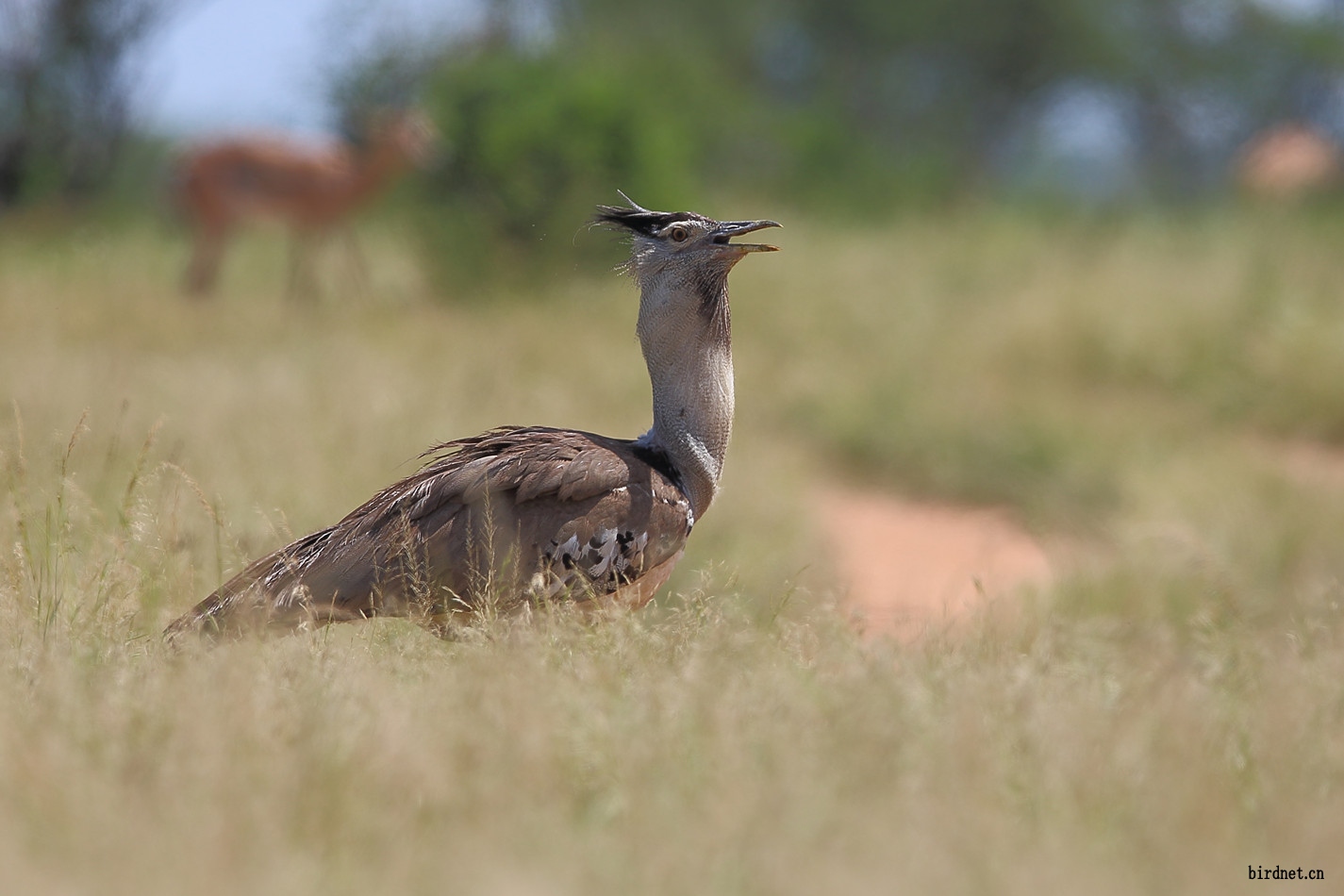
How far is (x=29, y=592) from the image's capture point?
3225mm

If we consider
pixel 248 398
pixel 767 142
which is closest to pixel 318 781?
pixel 248 398

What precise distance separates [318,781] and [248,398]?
4.36m

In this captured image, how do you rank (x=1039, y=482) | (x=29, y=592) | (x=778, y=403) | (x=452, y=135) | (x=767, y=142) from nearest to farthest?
(x=29, y=592)
(x=1039, y=482)
(x=778, y=403)
(x=452, y=135)
(x=767, y=142)

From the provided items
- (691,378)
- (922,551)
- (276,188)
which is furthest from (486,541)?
(276,188)

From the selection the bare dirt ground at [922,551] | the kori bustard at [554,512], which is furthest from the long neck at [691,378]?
the bare dirt ground at [922,551]

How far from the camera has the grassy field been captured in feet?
6.64

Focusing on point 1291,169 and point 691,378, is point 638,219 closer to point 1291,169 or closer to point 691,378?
point 691,378

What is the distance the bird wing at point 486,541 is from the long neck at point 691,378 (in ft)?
0.40

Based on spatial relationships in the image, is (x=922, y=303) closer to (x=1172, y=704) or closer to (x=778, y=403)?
(x=778, y=403)

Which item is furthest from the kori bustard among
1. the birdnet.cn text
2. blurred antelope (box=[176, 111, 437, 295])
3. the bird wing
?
blurred antelope (box=[176, 111, 437, 295])

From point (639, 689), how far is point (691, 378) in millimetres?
1060

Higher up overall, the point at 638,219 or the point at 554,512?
the point at 638,219

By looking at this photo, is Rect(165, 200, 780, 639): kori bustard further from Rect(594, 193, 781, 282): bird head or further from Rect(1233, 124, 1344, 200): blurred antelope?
Rect(1233, 124, 1344, 200): blurred antelope

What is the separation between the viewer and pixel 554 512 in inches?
131
